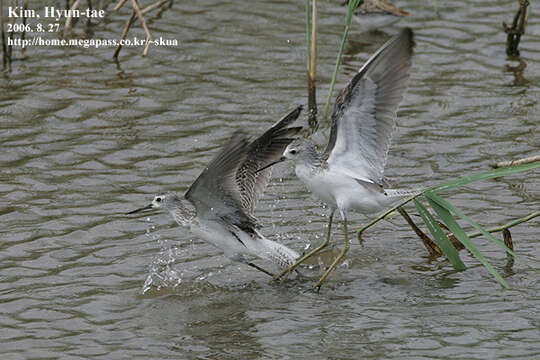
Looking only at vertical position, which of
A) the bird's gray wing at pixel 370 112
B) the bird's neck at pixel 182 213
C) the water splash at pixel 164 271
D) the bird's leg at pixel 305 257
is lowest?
the water splash at pixel 164 271

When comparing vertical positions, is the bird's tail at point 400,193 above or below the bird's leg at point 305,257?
above

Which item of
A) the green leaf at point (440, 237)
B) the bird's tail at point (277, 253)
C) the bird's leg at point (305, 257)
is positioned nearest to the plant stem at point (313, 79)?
the bird's leg at point (305, 257)

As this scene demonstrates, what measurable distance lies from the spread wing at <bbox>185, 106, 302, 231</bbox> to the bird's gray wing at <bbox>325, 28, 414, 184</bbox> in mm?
341

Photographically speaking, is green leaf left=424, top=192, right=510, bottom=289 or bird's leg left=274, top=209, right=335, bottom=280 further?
bird's leg left=274, top=209, right=335, bottom=280

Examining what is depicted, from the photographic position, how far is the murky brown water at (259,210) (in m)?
6.18

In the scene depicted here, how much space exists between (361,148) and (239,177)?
3.28 ft

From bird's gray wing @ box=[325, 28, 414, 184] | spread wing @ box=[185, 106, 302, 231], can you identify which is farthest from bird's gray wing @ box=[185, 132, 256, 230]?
bird's gray wing @ box=[325, 28, 414, 184]

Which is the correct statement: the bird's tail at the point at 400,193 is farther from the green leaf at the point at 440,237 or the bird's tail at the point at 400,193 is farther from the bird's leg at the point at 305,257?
the bird's leg at the point at 305,257

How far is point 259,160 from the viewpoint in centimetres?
748

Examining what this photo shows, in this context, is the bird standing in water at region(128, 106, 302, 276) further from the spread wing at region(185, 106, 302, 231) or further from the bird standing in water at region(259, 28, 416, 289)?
the bird standing in water at region(259, 28, 416, 289)

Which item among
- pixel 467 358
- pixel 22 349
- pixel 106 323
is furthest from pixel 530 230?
pixel 22 349

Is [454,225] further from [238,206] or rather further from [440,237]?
[238,206]

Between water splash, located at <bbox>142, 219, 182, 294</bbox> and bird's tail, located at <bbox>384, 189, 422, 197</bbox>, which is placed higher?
bird's tail, located at <bbox>384, 189, 422, 197</bbox>

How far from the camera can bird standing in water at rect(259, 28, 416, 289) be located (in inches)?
271
